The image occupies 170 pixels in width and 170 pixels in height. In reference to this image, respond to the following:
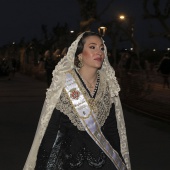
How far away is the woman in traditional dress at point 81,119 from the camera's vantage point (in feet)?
10.5

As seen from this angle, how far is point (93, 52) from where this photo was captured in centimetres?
328

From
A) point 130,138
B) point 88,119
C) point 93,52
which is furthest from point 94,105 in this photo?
point 130,138

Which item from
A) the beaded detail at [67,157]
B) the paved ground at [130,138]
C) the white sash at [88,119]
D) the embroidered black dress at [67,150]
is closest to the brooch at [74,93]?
the white sash at [88,119]

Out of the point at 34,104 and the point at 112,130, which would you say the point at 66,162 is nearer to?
the point at 112,130

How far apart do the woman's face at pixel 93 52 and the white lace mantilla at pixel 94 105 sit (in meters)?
0.17

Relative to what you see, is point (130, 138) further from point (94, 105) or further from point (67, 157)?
point (67, 157)

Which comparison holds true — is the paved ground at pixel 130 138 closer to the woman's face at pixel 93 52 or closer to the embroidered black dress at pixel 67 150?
the embroidered black dress at pixel 67 150

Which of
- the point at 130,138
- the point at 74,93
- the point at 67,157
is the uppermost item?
the point at 74,93

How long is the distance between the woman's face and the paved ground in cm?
321

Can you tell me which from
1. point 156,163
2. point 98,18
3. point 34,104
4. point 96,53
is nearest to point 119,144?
point 96,53

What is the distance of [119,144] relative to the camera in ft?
11.2

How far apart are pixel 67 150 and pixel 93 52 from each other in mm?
703

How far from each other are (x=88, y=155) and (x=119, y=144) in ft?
1.05

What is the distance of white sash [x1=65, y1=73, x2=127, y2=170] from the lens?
326 cm
